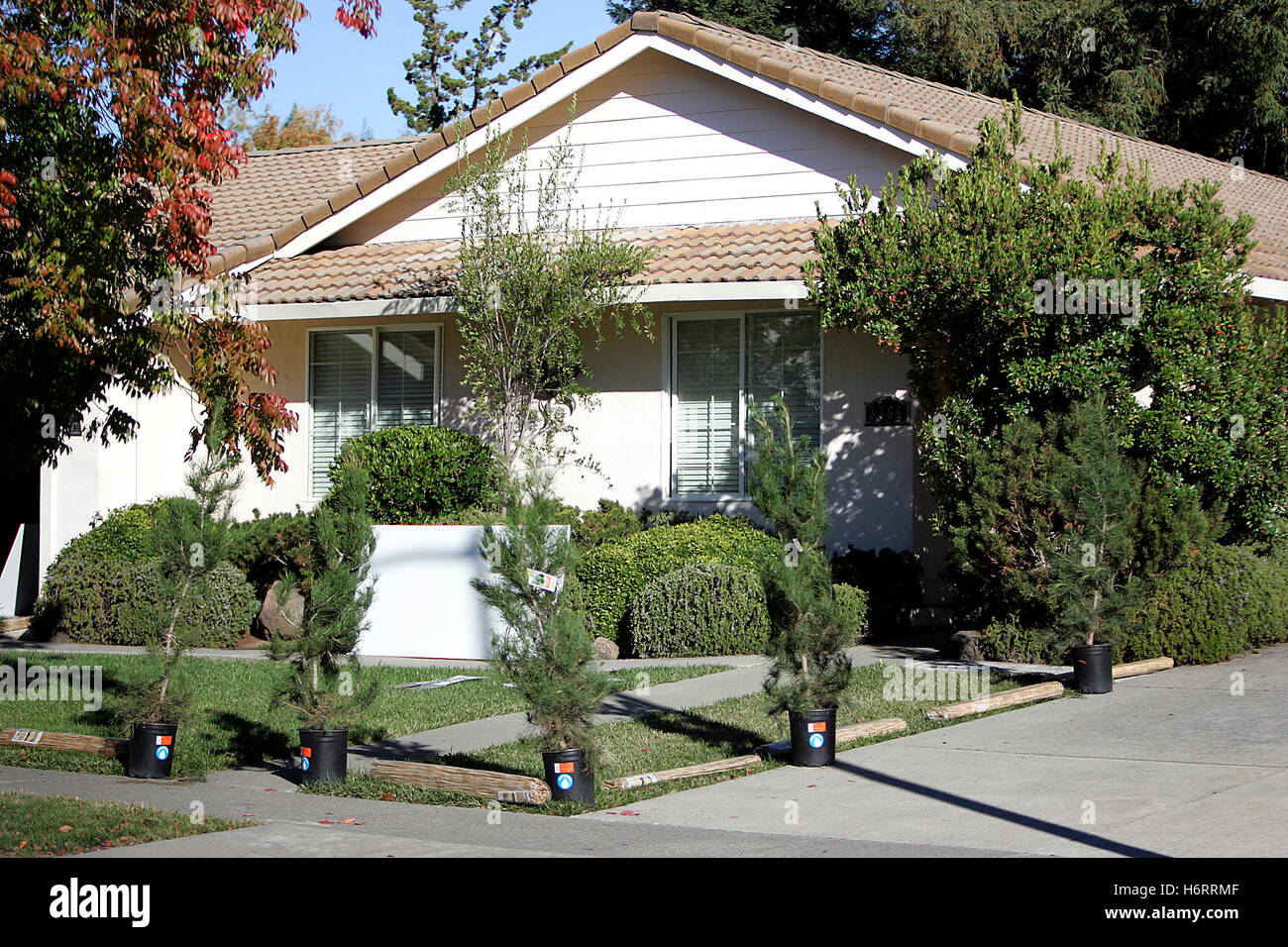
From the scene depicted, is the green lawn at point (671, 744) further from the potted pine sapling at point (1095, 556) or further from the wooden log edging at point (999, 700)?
the potted pine sapling at point (1095, 556)

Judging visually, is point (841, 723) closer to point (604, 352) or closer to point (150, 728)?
point (150, 728)

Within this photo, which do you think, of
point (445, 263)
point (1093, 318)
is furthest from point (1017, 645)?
point (445, 263)

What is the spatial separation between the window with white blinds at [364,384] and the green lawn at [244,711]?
427cm

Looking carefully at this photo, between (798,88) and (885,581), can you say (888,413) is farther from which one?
(798,88)

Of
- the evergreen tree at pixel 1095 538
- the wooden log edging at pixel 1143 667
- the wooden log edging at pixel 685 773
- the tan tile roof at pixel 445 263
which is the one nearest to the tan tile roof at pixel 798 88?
the tan tile roof at pixel 445 263

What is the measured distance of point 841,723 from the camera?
9.52 m

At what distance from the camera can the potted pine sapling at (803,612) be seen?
827 cm

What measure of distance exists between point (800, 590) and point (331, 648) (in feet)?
9.54

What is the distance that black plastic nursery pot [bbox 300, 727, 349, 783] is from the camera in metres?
8.14

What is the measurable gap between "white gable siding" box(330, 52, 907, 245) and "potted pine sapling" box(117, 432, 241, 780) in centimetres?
770

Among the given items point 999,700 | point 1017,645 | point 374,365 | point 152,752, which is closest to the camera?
point 152,752

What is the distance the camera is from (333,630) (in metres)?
8.30
